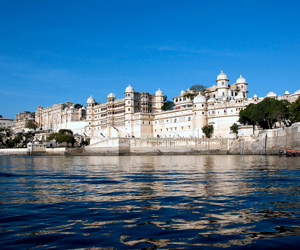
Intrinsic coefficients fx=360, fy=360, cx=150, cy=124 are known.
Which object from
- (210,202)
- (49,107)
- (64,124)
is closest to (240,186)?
(210,202)

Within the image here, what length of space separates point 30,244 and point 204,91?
9487 cm

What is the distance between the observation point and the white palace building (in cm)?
7744

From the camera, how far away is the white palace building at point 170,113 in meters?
77.4

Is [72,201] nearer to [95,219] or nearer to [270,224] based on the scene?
[95,219]

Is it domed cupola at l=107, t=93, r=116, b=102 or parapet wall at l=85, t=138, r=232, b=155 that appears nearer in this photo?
parapet wall at l=85, t=138, r=232, b=155

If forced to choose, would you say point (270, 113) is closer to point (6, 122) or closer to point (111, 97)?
point (111, 97)

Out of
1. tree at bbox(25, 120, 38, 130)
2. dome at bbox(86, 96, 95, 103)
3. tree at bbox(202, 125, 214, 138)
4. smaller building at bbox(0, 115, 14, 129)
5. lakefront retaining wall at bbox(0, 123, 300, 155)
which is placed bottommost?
lakefront retaining wall at bbox(0, 123, 300, 155)

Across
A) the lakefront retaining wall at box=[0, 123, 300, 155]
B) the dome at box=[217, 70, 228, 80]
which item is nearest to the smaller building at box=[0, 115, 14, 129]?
the lakefront retaining wall at box=[0, 123, 300, 155]

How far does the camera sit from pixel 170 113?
85.7 m

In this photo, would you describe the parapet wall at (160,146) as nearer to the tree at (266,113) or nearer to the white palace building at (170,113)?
the white palace building at (170,113)

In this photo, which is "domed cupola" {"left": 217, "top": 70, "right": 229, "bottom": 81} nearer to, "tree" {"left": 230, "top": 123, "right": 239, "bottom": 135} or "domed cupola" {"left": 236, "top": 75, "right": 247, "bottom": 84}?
"domed cupola" {"left": 236, "top": 75, "right": 247, "bottom": 84}

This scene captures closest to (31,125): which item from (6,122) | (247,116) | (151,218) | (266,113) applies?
(6,122)

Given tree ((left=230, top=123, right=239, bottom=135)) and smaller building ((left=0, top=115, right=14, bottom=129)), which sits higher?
smaller building ((left=0, top=115, right=14, bottom=129))

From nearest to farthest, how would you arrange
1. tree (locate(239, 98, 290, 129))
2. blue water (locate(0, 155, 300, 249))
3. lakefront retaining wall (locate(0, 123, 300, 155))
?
blue water (locate(0, 155, 300, 249)) → tree (locate(239, 98, 290, 129)) → lakefront retaining wall (locate(0, 123, 300, 155))
